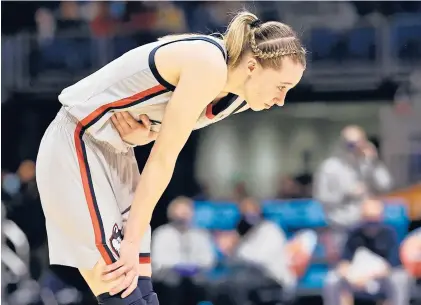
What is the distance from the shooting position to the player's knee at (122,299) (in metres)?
1.96

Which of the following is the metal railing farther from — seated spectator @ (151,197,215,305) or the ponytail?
the ponytail

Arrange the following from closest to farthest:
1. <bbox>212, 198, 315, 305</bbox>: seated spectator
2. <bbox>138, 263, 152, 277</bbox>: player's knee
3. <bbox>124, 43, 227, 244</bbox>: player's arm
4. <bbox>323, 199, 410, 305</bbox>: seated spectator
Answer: <bbox>124, 43, 227, 244</bbox>: player's arm < <bbox>138, 263, 152, 277</bbox>: player's knee < <bbox>323, 199, 410, 305</bbox>: seated spectator < <bbox>212, 198, 315, 305</bbox>: seated spectator

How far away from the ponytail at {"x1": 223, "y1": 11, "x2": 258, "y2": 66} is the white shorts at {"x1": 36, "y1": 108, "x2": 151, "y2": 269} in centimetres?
39

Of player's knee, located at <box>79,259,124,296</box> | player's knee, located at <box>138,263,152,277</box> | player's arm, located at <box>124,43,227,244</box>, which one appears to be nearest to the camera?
player's arm, located at <box>124,43,227,244</box>

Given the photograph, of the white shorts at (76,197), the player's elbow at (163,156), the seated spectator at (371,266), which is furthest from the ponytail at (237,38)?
the seated spectator at (371,266)

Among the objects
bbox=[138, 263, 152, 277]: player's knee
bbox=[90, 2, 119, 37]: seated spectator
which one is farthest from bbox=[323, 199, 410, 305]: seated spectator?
bbox=[138, 263, 152, 277]: player's knee

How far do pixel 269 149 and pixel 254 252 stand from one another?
69cm

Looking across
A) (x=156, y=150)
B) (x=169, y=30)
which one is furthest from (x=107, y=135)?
(x=169, y=30)

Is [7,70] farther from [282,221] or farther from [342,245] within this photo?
[342,245]

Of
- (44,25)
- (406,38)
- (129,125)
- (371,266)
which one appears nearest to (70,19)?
(44,25)

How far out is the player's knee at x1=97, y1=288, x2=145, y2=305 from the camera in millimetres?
1961

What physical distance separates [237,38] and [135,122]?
0.32 m

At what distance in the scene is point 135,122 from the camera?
2.03m

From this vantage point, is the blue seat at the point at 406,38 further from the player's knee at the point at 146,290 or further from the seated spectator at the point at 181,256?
the player's knee at the point at 146,290
